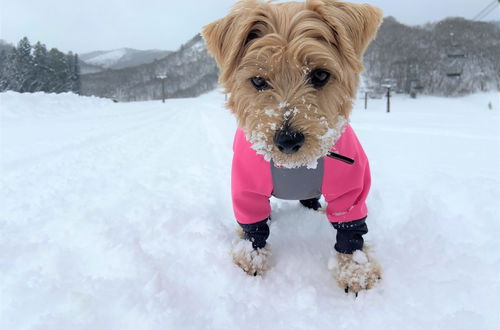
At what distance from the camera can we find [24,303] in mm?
1956

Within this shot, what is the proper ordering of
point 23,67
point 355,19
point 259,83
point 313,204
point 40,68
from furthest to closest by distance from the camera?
1. point 40,68
2. point 23,67
3. point 313,204
4. point 355,19
5. point 259,83

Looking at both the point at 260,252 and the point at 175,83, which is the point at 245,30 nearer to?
the point at 260,252

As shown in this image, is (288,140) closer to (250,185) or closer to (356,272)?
(250,185)

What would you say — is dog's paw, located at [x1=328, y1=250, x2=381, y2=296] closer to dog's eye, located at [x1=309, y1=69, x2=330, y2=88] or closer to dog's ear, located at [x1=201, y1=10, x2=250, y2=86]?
dog's eye, located at [x1=309, y1=69, x2=330, y2=88]

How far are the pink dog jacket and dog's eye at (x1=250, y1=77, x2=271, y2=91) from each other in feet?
1.88

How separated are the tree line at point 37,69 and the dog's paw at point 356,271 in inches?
1690

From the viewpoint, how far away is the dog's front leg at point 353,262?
2.46 meters

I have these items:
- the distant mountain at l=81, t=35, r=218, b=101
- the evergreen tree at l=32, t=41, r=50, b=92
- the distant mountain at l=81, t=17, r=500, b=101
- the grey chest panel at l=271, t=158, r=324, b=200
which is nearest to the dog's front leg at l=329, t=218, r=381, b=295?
the grey chest panel at l=271, t=158, r=324, b=200

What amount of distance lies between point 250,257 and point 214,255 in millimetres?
335

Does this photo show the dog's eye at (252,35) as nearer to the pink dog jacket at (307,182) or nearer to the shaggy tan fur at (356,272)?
the pink dog jacket at (307,182)

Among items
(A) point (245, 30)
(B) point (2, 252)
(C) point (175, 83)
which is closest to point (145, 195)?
(B) point (2, 252)

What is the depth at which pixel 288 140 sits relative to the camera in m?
2.07

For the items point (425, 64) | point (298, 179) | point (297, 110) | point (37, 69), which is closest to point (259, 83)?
point (297, 110)

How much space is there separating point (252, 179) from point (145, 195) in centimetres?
202
